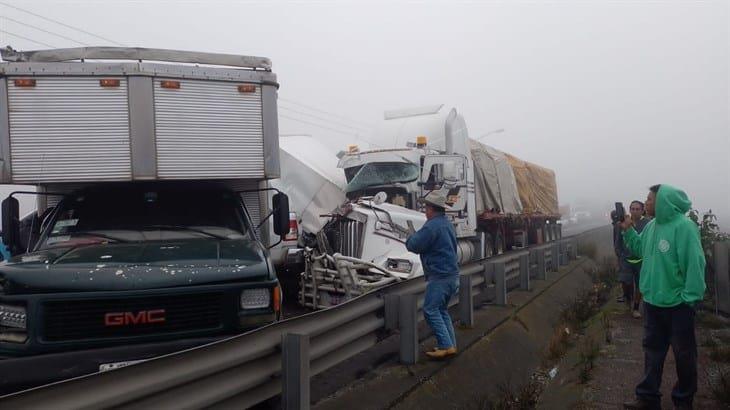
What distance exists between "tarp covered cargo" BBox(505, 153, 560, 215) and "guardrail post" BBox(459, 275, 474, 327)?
1271cm

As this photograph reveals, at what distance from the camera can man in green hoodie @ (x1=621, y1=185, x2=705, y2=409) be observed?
15.0 feet

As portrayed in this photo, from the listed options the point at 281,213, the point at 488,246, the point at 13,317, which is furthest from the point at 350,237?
the point at 488,246

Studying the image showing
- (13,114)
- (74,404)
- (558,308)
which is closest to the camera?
(74,404)

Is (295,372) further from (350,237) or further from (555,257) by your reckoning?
(555,257)

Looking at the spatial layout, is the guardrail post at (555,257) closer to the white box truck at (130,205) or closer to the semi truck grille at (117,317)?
the white box truck at (130,205)

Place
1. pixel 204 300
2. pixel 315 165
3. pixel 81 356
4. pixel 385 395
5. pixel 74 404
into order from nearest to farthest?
pixel 74 404 → pixel 81 356 → pixel 204 300 → pixel 385 395 → pixel 315 165

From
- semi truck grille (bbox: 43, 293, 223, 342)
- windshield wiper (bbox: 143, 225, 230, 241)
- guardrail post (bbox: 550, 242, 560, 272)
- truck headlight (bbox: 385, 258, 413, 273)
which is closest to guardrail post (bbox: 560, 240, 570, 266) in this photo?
guardrail post (bbox: 550, 242, 560, 272)

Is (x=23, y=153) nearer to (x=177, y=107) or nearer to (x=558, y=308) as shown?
(x=177, y=107)

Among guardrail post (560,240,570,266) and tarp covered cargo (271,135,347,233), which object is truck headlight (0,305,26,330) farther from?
guardrail post (560,240,570,266)

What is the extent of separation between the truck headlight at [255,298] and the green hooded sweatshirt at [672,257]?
10.1 ft

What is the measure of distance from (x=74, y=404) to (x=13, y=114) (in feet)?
13.1

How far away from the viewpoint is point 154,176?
230 inches

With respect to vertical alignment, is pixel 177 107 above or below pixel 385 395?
above

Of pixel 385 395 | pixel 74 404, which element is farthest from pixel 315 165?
pixel 74 404
